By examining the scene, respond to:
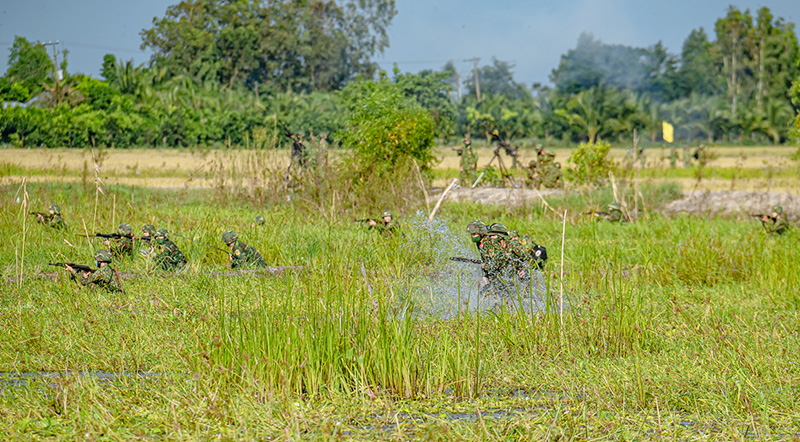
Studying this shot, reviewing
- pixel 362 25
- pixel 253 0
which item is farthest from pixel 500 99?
pixel 253 0

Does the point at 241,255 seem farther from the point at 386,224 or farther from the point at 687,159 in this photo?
the point at 687,159

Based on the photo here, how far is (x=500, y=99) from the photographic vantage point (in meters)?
39.9

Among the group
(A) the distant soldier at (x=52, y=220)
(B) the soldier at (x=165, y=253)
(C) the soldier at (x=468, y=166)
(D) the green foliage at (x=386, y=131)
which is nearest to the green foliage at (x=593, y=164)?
(C) the soldier at (x=468, y=166)

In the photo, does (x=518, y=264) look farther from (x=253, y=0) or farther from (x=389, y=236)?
(x=253, y=0)

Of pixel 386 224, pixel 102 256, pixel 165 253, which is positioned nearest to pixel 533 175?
pixel 386 224

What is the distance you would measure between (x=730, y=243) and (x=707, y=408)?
461 cm

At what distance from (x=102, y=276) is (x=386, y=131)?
7057 millimetres

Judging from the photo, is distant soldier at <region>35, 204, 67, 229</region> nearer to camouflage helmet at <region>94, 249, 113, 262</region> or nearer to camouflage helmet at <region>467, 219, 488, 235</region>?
camouflage helmet at <region>94, 249, 113, 262</region>

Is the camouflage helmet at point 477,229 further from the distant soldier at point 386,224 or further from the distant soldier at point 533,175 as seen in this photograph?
the distant soldier at point 533,175

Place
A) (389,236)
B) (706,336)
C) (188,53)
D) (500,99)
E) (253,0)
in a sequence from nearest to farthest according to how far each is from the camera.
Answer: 1. (706,336)
2. (389,236)
3. (188,53)
4. (253,0)
5. (500,99)

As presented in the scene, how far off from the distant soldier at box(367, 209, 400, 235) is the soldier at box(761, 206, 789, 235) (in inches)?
162

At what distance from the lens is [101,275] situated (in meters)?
5.25

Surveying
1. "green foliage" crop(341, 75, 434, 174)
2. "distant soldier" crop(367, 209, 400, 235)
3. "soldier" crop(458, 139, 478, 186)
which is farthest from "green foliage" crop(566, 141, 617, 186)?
"distant soldier" crop(367, 209, 400, 235)

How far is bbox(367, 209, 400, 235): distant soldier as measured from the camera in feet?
22.8
